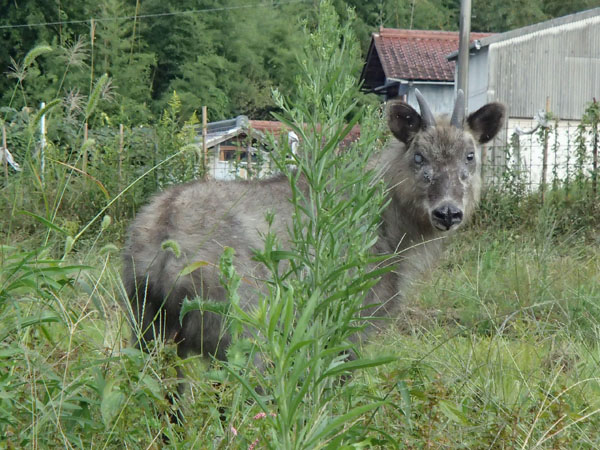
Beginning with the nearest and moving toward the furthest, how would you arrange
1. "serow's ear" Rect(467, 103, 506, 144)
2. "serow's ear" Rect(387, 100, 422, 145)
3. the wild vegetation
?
the wild vegetation
"serow's ear" Rect(387, 100, 422, 145)
"serow's ear" Rect(467, 103, 506, 144)

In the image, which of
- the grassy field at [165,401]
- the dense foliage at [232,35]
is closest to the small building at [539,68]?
the dense foliage at [232,35]

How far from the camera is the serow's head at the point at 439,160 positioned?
5566 mm

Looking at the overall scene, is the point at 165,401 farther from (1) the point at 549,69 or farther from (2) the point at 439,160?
(1) the point at 549,69

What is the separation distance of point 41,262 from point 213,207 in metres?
1.67

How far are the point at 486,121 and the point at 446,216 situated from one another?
4.04ft

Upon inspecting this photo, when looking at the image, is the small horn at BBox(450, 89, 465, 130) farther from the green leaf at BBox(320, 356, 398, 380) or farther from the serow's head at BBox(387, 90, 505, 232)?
the green leaf at BBox(320, 356, 398, 380)

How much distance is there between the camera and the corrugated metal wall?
28.7 metres

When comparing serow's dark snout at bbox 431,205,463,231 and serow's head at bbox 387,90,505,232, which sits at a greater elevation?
serow's head at bbox 387,90,505,232

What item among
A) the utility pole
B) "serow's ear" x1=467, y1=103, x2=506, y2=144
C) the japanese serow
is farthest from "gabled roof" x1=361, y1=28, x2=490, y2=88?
the japanese serow

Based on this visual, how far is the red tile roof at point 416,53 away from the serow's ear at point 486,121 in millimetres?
27608

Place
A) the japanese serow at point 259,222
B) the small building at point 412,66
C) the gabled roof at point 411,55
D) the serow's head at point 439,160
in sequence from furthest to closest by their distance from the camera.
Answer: the gabled roof at point 411,55 → the small building at point 412,66 → the serow's head at point 439,160 → the japanese serow at point 259,222

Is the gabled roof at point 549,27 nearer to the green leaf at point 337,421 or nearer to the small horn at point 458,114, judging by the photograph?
the small horn at point 458,114

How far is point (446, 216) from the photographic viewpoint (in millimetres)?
5457

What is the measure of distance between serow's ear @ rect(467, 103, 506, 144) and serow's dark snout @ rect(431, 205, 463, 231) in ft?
3.48
